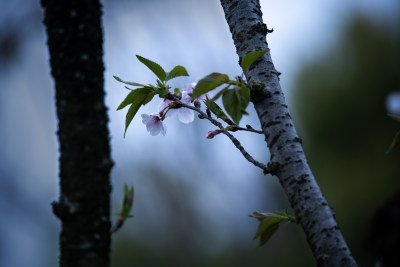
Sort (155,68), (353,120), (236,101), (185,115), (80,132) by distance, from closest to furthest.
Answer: (80,132)
(236,101)
(155,68)
(185,115)
(353,120)

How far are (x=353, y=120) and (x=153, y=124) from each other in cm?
643

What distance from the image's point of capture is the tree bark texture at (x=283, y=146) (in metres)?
0.43

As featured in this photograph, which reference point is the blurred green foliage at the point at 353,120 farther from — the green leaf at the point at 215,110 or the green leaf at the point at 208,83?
the green leaf at the point at 208,83

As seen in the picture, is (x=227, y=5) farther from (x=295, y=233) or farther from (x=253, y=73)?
(x=295, y=233)

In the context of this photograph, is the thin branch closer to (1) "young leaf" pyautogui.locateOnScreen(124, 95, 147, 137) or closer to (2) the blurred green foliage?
(1) "young leaf" pyautogui.locateOnScreen(124, 95, 147, 137)

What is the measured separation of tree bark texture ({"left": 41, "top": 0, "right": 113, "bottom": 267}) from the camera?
1.17 feet

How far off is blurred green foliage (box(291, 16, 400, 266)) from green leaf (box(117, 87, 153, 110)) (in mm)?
6148

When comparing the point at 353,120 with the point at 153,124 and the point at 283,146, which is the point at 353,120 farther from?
the point at 283,146

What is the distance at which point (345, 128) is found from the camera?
6.50 meters

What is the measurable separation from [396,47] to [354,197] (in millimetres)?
2791

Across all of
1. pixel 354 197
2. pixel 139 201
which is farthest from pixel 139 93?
pixel 354 197

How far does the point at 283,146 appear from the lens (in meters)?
0.49

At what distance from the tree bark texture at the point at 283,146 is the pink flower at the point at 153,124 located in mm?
249

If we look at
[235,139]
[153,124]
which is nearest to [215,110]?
[235,139]
